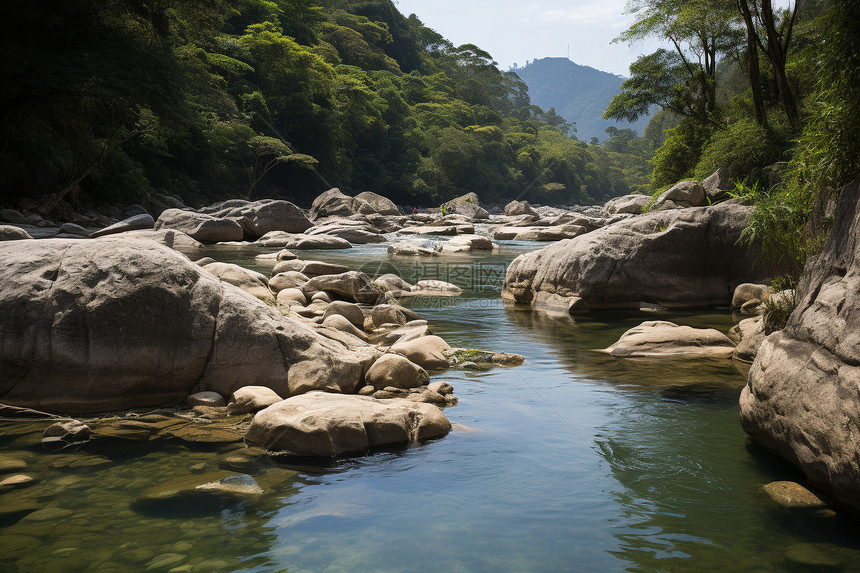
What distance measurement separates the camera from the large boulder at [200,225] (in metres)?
22.8

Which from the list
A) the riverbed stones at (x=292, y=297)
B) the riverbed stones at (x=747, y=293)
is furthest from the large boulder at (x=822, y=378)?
the riverbed stones at (x=292, y=297)

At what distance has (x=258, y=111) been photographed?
149ft

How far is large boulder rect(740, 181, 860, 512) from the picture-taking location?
368 centimetres

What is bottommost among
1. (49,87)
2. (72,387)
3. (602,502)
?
(602,502)

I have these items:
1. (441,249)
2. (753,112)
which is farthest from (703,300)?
(753,112)

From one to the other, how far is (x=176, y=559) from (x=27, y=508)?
1.14 m

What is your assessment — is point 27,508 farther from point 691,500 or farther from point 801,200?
point 801,200

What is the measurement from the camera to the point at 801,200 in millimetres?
6688

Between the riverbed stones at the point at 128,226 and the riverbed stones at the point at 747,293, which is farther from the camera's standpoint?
the riverbed stones at the point at 128,226

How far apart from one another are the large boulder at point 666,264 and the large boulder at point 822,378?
614cm

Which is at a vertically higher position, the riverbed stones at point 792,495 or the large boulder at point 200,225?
the large boulder at point 200,225

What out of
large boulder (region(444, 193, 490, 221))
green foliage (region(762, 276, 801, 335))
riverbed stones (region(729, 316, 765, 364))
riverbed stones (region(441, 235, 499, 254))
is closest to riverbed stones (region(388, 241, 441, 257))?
riverbed stones (region(441, 235, 499, 254))

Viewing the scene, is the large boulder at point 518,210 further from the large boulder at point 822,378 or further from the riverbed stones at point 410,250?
the large boulder at point 822,378

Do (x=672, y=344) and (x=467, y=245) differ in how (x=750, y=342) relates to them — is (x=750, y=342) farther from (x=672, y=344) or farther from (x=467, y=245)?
(x=467, y=245)
